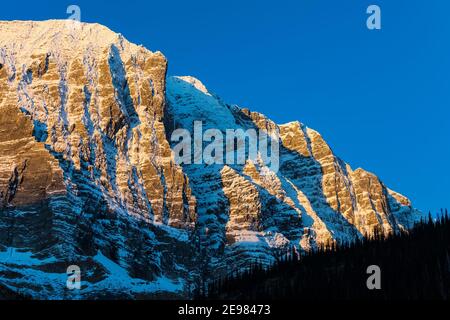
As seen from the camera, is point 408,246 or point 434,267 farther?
point 408,246

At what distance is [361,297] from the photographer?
530 feet
